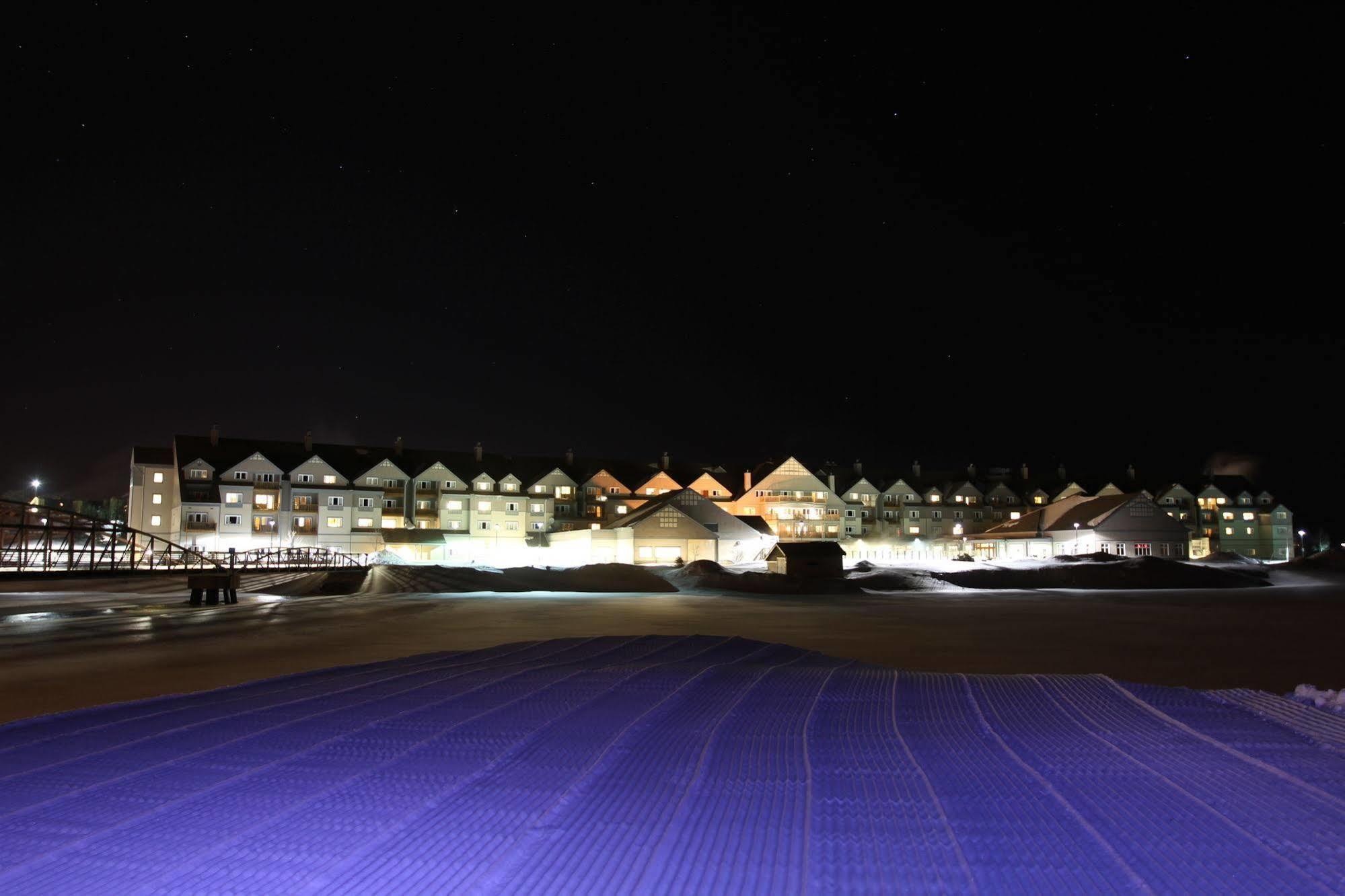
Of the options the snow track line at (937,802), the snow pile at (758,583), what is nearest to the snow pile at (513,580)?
the snow pile at (758,583)

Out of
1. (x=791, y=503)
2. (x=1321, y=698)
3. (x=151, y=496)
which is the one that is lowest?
(x=1321, y=698)

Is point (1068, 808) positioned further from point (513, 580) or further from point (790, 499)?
point (790, 499)

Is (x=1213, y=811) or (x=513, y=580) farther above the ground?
(x=1213, y=811)

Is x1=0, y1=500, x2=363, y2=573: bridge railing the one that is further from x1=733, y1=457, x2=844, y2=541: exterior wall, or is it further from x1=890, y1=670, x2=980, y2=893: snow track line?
x1=733, y1=457, x2=844, y2=541: exterior wall

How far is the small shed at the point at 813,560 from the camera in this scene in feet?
160

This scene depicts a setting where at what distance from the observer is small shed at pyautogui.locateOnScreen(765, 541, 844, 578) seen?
48.7 meters

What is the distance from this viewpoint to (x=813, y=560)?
49.1 meters

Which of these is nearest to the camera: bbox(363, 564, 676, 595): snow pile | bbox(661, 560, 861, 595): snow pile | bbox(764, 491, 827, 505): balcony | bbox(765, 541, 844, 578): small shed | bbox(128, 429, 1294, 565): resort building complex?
bbox(363, 564, 676, 595): snow pile

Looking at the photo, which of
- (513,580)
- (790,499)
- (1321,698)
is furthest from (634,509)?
(1321,698)

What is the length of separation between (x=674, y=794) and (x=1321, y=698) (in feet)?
22.4

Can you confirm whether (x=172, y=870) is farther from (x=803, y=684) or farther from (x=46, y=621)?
(x=46, y=621)

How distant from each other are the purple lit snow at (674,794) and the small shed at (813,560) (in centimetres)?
4130

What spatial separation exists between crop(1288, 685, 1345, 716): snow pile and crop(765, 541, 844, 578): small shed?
130 feet

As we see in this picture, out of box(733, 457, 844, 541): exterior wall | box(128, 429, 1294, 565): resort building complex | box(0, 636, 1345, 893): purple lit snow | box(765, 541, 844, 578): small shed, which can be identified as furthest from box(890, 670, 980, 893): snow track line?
box(733, 457, 844, 541): exterior wall
